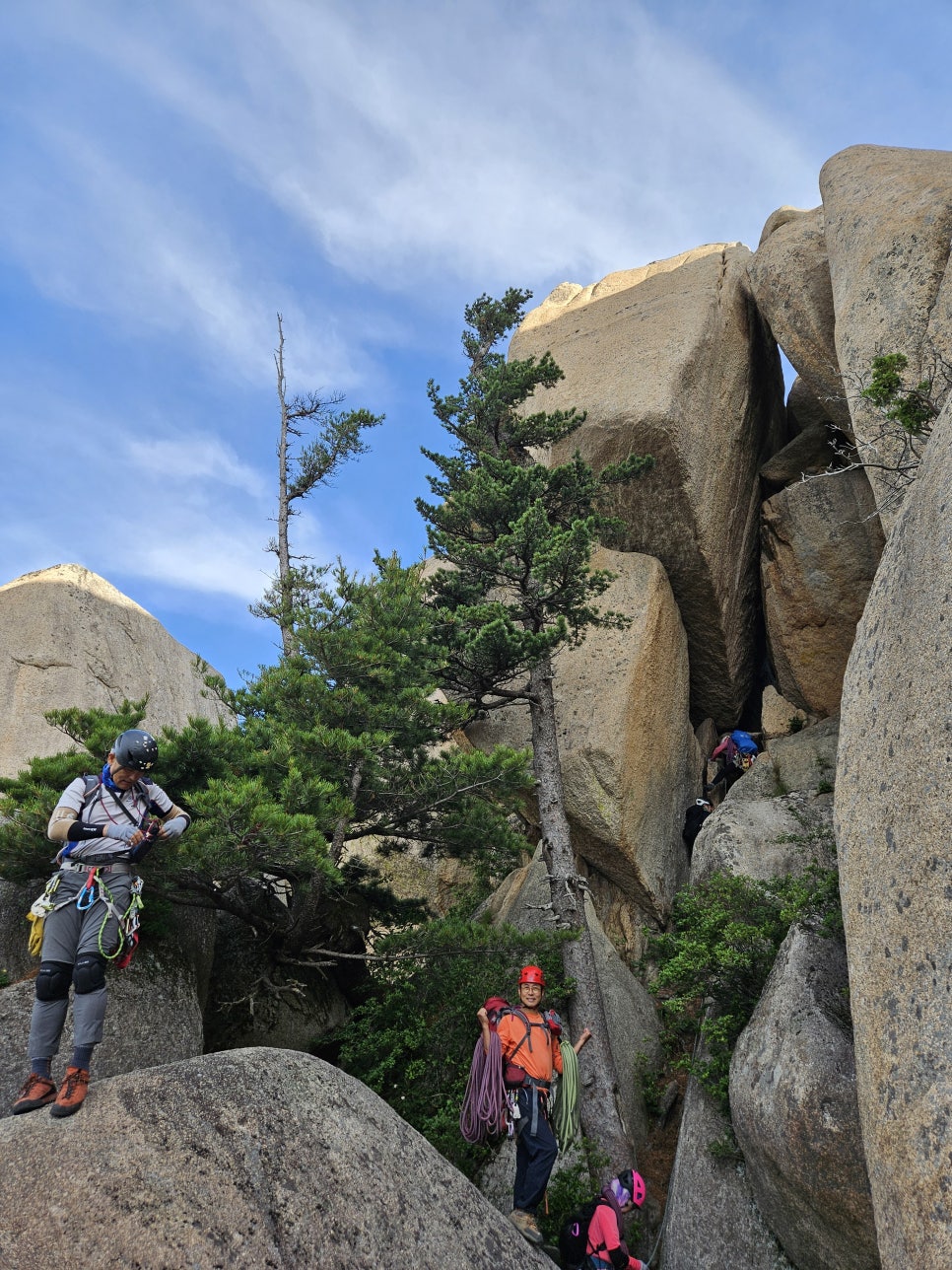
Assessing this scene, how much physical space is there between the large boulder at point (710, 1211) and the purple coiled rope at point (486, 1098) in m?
2.30

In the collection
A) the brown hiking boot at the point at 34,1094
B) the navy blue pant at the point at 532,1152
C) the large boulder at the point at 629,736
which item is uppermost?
the large boulder at the point at 629,736

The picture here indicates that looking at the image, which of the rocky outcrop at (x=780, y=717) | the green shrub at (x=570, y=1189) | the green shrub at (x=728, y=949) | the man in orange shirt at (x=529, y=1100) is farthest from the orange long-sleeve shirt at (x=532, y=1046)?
the rocky outcrop at (x=780, y=717)

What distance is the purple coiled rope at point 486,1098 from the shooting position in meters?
7.17

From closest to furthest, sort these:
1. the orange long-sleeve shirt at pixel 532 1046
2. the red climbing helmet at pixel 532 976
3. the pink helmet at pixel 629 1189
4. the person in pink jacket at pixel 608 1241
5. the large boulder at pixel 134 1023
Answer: the person in pink jacket at pixel 608 1241
the orange long-sleeve shirt at pixel 532 1046
the pink helmet at pixel 629 1189
the large boulder at pixel 134 1023
the red climbing helmet at pixel 532 976

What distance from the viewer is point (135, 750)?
245 inches

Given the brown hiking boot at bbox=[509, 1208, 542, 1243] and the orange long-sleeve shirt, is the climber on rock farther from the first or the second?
the brown hiking boot at bbox=[509, 1208, 542, 1243]

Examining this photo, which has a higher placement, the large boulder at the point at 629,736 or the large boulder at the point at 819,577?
the large boulder at the point at 819,577

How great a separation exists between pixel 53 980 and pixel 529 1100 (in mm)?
4113

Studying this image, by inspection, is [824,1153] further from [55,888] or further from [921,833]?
[55,888]

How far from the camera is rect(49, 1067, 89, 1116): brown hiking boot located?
17.7 feet

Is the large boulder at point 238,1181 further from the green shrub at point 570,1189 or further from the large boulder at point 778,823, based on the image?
the large boulder at point 778,823

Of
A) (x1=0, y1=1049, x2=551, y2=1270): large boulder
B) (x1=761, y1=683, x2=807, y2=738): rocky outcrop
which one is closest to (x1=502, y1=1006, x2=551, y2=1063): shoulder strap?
(x1=0, y1=1049, x2=551, y2=1270): large boulder

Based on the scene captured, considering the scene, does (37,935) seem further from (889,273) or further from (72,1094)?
(889,273)

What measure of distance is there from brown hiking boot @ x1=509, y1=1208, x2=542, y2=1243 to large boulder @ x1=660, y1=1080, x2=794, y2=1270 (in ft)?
5.56
